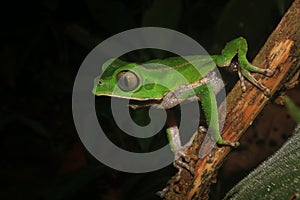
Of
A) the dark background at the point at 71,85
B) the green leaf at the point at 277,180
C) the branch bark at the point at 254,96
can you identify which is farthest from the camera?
the dark background at the point at 71,85

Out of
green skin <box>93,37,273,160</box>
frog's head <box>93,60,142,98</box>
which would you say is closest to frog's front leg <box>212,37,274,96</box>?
green skin <box>93,37,273,160</box>

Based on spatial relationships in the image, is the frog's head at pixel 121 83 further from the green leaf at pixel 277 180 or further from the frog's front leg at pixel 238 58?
the green leaf at pixel 277 180

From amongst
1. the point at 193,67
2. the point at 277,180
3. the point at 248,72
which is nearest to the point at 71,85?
the point at 193,67

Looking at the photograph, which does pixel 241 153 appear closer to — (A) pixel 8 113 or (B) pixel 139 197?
(B) pixel 139 197

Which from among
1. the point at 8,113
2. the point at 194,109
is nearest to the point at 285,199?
the point at 194,109

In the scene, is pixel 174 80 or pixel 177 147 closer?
pixel 174 80

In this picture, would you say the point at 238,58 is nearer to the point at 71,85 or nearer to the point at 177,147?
the point at 177,147

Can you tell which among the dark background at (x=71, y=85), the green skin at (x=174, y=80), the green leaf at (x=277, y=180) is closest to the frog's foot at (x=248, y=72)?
the green skin at (x=174, y=80)
